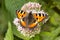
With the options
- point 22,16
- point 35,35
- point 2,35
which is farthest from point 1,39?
point 22,16

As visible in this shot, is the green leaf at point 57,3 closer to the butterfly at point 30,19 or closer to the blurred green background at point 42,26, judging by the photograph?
the blurred green background at point 42,26

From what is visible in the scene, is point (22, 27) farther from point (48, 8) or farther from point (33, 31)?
point (48, 8)

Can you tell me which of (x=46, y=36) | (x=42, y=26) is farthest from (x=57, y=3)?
(x=46, y=36)

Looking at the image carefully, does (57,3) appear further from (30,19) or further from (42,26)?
(30,19)

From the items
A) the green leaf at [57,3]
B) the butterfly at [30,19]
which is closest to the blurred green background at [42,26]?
the green leaf at [57,3]

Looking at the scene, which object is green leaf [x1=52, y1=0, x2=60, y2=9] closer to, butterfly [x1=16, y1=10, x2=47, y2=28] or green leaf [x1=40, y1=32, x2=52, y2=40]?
green leaf [x1=40, y1=32, x2=52, y2=40]
